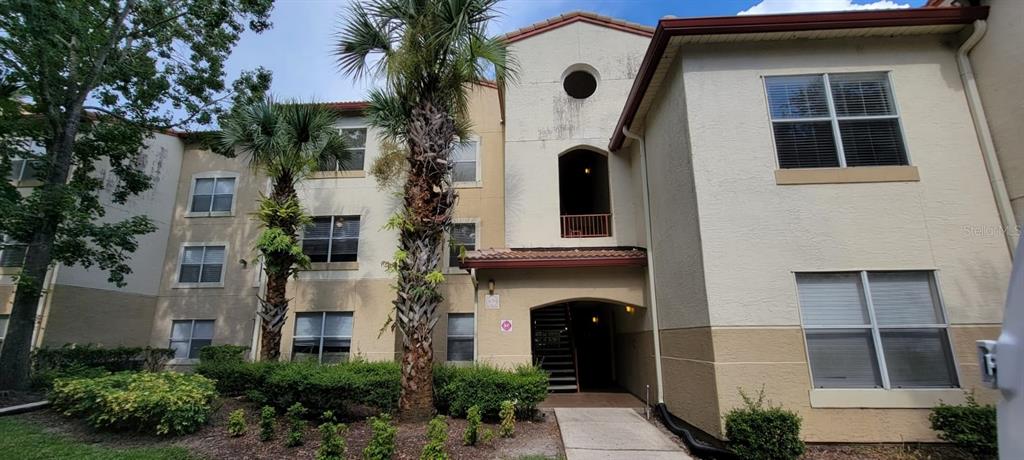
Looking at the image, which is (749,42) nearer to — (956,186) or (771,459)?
(956,186)

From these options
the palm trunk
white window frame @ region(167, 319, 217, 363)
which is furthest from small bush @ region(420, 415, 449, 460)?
white window frame @ region(167, 319, 217, 363)

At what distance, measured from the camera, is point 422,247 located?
8.12 metres

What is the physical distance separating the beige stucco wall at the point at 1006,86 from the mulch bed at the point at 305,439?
7937 mm

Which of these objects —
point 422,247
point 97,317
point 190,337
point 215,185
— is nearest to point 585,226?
point 422,247

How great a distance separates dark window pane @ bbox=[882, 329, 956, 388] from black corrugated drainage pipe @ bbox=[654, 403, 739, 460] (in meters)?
2.56

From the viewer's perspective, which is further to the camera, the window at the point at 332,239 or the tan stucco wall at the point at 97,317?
the window at the point at 332,239

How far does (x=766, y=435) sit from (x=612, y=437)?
2.34 m

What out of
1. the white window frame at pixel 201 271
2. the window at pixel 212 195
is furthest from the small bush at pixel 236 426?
the window at pixel 212 195

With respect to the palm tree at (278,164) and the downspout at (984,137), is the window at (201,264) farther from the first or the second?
the downspout at (984,137)

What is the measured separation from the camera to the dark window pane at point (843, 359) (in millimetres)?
6105

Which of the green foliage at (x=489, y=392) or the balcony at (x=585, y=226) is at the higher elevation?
the balcony at (x=585, y=226)

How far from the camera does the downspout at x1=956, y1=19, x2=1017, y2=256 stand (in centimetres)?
636

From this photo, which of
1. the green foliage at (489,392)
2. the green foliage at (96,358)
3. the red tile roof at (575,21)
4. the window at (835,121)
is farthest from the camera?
the red tile roof at (575,21)

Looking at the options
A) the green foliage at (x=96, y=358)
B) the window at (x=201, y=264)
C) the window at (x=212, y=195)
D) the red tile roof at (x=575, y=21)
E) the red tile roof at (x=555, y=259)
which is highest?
the red tile roof at (x=575, y=21)
